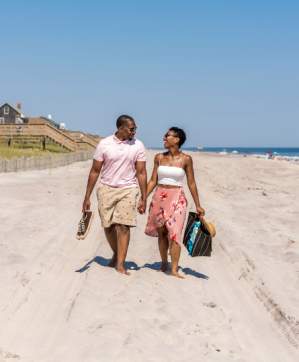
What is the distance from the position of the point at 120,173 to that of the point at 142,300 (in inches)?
62.6

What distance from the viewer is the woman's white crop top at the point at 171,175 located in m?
6.99

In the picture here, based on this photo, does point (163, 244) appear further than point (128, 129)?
Yes

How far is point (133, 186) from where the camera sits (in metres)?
6.98

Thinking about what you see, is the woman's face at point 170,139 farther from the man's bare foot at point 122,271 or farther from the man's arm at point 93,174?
the man's bare foot at point 122,271

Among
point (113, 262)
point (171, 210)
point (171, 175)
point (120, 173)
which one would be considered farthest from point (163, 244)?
point (120, 173)

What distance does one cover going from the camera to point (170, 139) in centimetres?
705

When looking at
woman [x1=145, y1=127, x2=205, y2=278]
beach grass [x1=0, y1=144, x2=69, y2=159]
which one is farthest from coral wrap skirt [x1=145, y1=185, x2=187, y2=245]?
beach grass [x1=0, y1=144, x2=69, y2=159]

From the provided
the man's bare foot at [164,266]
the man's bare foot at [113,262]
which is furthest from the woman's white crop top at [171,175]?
the man's bare foot at [113,262]

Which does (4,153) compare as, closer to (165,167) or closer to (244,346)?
(165,167)

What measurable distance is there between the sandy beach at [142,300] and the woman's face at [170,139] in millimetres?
1589

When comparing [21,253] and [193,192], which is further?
[21,253]

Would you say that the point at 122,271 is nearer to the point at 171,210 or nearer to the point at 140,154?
the point at 171,210

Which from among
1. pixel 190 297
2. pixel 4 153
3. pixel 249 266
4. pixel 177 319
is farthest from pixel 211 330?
pixel 4 153

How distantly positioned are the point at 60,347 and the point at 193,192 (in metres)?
3.10
